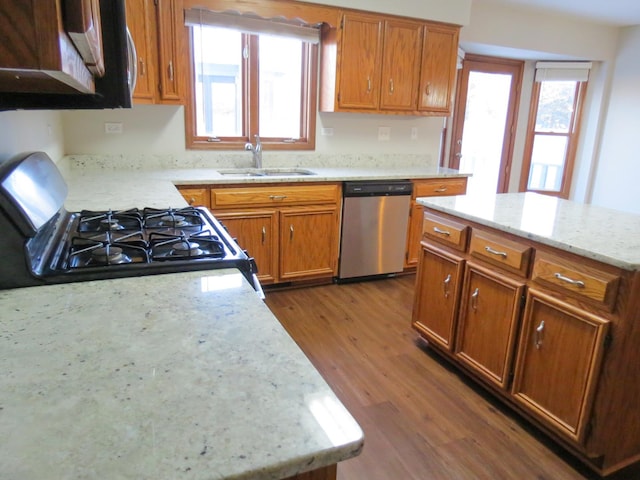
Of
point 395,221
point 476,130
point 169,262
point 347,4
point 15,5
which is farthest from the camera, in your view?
point 476,130

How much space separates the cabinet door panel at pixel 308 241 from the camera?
3357 mm

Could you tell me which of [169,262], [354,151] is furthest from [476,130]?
[169,262]

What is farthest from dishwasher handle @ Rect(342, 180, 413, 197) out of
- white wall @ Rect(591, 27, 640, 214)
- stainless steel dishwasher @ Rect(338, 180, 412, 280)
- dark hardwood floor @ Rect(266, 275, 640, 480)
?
white wall @ Rect(591, 27, 640, 214)

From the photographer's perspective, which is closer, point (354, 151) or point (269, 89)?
point (269, 89)

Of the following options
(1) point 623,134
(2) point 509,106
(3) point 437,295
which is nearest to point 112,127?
(3) point 437,295

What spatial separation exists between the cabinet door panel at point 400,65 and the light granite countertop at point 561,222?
1525 mm

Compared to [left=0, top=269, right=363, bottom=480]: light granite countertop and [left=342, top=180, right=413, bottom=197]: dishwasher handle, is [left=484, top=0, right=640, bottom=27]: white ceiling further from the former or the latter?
[left=0, top=269, right=363, bottom=480]: light granite countertop

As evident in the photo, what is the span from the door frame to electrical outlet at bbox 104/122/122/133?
342 cm

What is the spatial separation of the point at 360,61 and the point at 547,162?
10.4 feet

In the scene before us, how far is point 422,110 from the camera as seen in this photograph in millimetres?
3943

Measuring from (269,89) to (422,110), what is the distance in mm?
1355

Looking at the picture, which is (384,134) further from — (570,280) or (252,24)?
(570,280)

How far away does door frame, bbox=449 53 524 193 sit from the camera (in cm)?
491

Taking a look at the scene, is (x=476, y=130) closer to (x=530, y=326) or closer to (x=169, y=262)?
(x=530, y=326)
